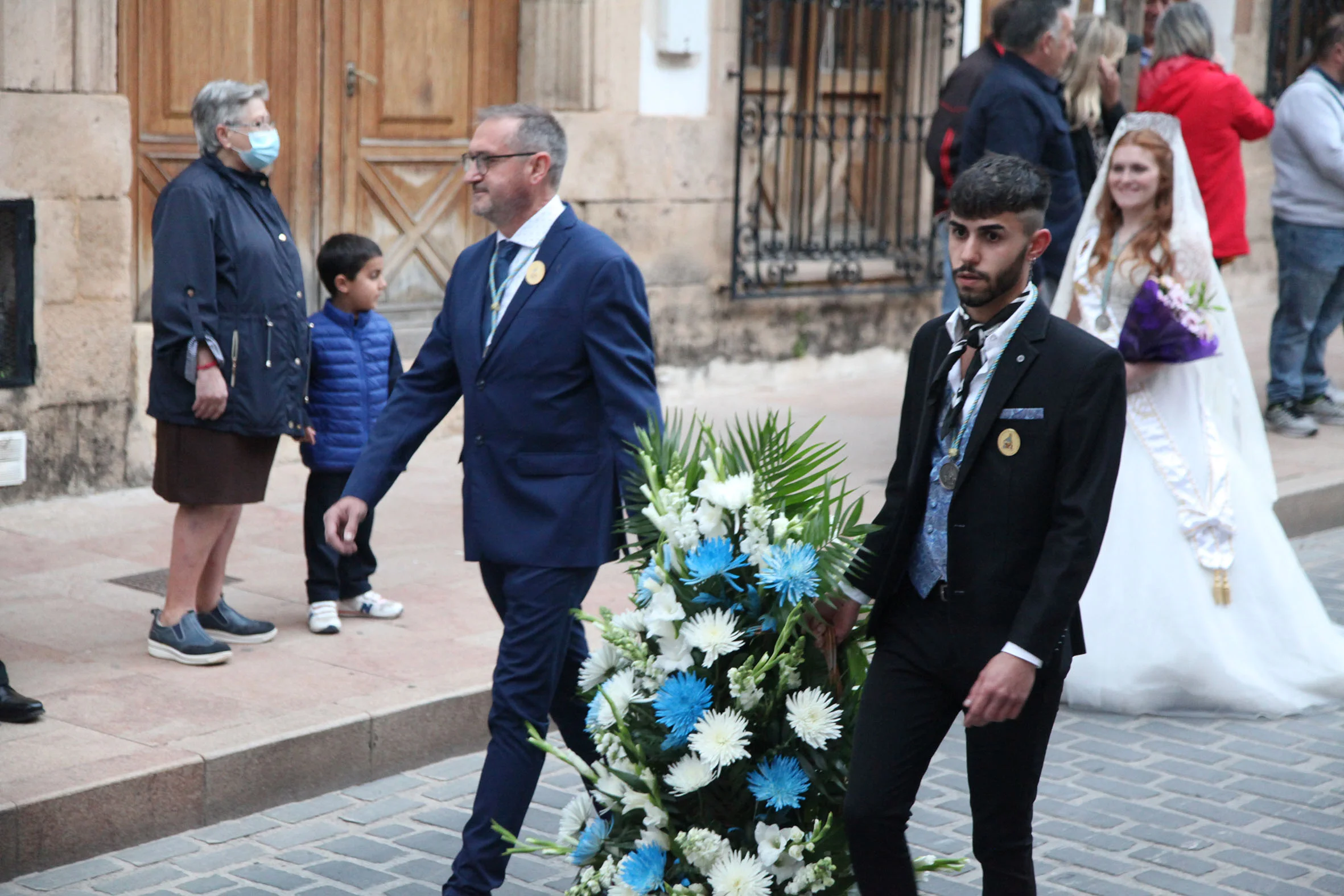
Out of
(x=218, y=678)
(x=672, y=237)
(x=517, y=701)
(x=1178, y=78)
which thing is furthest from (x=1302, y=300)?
(x=517, y=701)

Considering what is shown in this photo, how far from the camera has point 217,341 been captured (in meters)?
5.53

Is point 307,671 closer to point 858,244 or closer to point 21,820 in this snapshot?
point 21,820

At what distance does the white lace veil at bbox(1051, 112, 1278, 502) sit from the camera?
6.09m

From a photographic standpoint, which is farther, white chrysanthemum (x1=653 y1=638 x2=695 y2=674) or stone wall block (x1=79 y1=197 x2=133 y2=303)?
stone wall block (x1=79 y1=197 x2=133 y2=303)

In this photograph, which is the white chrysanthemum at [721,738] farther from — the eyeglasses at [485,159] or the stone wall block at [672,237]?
the stone wall block at [672,237]

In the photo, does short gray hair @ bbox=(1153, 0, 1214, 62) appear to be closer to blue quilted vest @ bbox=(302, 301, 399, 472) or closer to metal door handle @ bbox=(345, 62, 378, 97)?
metal door handle @ bbox=(345, 62, 378, 97)

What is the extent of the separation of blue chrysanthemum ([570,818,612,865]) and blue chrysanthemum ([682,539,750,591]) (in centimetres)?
60

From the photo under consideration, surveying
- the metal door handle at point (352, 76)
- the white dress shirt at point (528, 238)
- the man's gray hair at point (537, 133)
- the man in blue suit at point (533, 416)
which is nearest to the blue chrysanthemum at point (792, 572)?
the man in blue suit at point (533, 416)

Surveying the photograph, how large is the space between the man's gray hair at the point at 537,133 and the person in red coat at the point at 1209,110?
6030 mm

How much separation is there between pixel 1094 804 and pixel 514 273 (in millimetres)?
2262

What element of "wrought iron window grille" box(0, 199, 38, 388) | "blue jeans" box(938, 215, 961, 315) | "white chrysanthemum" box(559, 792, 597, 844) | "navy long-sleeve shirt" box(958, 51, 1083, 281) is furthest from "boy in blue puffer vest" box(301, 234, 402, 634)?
"navy long-sleeve shirt" box(958, 51, 1083, 281)

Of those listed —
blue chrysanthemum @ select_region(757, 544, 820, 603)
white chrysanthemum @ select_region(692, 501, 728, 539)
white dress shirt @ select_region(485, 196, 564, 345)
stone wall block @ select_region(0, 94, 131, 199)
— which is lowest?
blue chrysanthemum @ select_region(757, 544, 820, 603)

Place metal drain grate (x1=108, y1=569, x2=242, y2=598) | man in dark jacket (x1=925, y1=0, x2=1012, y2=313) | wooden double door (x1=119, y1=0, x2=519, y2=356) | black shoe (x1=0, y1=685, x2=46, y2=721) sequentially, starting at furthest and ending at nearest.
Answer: man in dark jacket (x1=925, y1=0, x2=1012, y2=313), wooden double door (x1=119, y1=0, x2=519, y2=356), metal drain grate (x1=108, y1=569, x2=242, y2=598), black shoe (x1=0, y1=685, x2=46, y2=721)

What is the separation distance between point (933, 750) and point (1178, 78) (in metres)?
7.11
